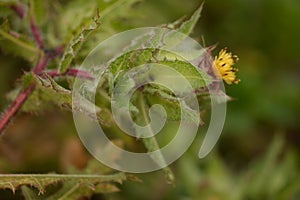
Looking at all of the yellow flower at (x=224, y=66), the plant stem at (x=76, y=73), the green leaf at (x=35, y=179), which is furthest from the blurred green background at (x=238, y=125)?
the green leaf at (x=35, y=179)

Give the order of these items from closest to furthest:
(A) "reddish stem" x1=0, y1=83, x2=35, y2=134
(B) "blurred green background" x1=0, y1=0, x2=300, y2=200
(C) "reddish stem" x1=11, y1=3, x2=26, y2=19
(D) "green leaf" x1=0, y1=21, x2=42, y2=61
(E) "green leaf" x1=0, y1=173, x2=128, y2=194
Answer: (E) "green leaf" x1=0, y1=173, x2=128, y2=194
(A) "reddish stem" x1=0, y1=83, x2=35, y2=134
(D) "green leaf" x1=0, y1=21, x2=42, y2=61
(C) "reddish stem" x1=11, y1=3, x2=26, y2=19
(B) "blurred green background" x1=0, y1=0, x2=300, y2=200

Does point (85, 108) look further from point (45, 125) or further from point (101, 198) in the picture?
point (45, 125)

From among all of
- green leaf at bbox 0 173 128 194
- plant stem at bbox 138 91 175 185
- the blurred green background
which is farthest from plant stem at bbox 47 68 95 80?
the blurred green background

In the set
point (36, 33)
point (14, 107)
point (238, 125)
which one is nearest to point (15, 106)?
point (14, 107)

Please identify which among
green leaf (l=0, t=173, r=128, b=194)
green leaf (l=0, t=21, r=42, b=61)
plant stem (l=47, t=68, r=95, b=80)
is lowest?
green leaf (l=0, t=173, r=128, b=194)

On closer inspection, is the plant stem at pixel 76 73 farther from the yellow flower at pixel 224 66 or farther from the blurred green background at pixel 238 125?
the blurred green background at pixel 238 125

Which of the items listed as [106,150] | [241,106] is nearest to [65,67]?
[106,150]

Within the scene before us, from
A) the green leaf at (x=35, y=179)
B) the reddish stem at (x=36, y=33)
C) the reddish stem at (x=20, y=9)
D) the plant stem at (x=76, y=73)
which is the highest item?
the reddish stem at (x=20, y=9)

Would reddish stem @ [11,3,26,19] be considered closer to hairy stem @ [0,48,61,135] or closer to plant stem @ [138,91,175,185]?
hairy stem @ [0,48,61,135]
